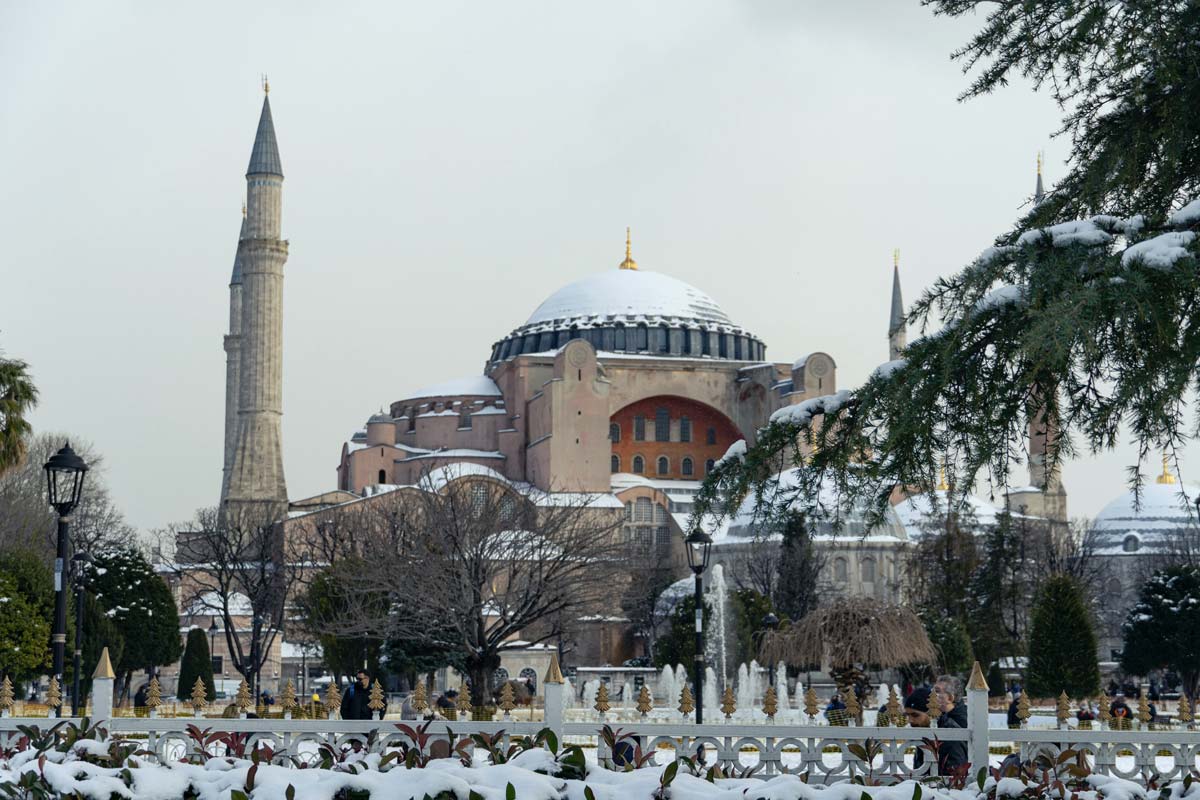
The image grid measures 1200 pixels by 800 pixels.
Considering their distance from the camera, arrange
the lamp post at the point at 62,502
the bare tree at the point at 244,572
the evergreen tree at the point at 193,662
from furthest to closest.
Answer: the bare tree at the point at 244,572, the evergreen tree at the point at 193,662, the lamp post at the point at 62,502

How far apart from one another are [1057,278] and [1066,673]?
24999 millimetres

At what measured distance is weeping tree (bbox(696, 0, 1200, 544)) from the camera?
601 centimetres

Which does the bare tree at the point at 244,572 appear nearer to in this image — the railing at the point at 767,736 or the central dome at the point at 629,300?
the central dome at the point at 629,300

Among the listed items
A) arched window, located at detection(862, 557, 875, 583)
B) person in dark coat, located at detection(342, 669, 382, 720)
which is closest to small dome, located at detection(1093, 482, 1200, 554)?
arched window, located at detection(862, 557, 875, 583)

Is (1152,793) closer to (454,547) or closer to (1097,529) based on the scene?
(454,547)

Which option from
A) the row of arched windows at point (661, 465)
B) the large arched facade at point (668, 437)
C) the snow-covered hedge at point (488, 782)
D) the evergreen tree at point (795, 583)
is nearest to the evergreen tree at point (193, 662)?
the evergreen tree at point (795, 583)

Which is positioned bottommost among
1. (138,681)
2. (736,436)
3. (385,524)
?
(138,681)

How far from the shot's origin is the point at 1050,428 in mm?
7055

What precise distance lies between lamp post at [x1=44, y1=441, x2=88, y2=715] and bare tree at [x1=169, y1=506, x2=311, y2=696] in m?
25.4

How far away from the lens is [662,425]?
6738 centimetres

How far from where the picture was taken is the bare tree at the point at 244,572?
133ft

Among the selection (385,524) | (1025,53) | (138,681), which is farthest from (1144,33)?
(138,681)

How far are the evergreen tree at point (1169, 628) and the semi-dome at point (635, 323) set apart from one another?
33.5 m

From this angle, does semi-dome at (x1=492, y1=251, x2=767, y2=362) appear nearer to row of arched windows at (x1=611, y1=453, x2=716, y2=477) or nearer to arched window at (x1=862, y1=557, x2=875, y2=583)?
row of arched windows at (x1=611, y1=453, x2=716, y2=477)
